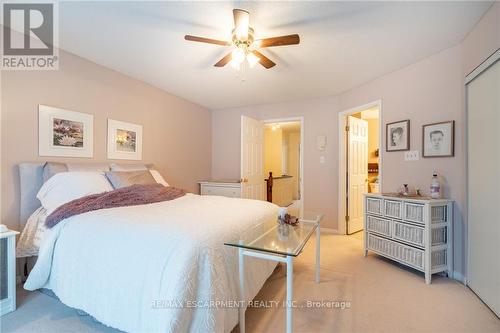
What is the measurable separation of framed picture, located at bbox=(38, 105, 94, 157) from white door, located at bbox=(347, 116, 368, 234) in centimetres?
370

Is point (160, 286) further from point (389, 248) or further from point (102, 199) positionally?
point (389, 248)

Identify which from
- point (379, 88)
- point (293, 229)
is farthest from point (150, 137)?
point (379, 88)

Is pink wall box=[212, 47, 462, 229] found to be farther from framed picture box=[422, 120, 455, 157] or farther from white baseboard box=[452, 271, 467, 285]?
white baseboard box=[452, 271, 467, 285]

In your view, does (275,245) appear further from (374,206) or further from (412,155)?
(412,155)

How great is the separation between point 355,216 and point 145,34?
3907 millimetres

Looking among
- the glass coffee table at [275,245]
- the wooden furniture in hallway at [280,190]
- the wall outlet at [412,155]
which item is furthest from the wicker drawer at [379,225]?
the wooden furniture in hallway at [280,190]

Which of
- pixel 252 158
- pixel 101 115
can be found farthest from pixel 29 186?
pixel 252 158

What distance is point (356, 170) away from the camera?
403 cm

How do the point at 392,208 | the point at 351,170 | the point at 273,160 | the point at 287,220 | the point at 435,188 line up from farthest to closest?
the point at 273,160
the point at 351,170
the point at 392,208
the point at 435,188
the point at 287,220

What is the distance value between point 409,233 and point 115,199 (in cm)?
292

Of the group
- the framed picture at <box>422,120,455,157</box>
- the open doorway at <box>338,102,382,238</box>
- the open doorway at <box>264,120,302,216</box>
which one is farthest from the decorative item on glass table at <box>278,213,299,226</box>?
the open doorway at <box>264,120,302,216</box>

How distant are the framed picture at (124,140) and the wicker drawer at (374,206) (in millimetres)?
3146

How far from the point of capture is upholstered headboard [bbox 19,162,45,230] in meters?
2.19

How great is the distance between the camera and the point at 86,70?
270 centimetres
